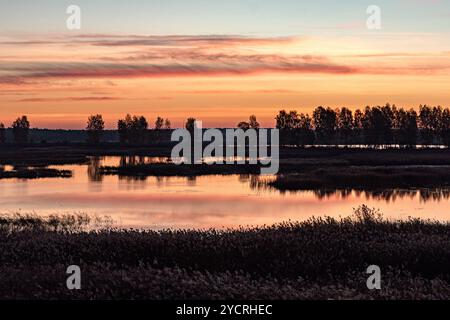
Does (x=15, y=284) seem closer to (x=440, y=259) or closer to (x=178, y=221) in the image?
(x=440, y=259)

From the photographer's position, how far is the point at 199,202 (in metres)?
45.3

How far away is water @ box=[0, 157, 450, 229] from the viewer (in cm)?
3659

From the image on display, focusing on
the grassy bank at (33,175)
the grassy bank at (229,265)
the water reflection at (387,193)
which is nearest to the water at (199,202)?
the water reflection at (387,193)

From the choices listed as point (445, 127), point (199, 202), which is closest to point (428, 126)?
point (445, 127)

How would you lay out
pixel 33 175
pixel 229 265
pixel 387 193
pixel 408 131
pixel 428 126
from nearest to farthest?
1. pixel 229 265
2. pixel 387 193
3. pixel 33 175
4. pixel 408 131
5. pixel 428 126

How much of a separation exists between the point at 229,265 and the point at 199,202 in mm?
28679

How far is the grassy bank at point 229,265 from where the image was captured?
12.6 m

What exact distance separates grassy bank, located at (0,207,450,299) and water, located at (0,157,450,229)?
13.7 metres

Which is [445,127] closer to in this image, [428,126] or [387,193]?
[428,126]

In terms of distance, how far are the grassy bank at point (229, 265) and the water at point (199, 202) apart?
13.7 m

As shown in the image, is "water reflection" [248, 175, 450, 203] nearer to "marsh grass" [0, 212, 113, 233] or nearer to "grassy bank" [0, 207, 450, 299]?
"marsh grass" [0, 212, 113, 233]

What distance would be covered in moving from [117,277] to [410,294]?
6.27 metres

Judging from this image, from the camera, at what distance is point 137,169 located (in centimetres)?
8156
